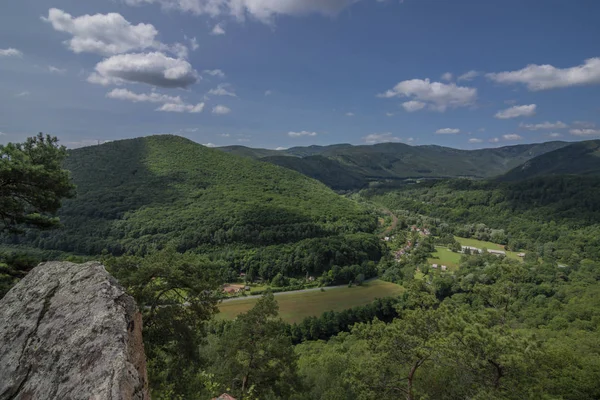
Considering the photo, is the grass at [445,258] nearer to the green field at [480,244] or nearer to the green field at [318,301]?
the green field at [480,244]

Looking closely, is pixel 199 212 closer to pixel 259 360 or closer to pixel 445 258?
pixel 445 258

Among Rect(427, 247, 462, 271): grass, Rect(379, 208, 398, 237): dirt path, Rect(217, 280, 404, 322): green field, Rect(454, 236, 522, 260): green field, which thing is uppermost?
Rect(379, 208, 398, 237): dirt path

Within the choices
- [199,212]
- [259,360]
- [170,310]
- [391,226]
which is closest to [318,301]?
[259,360]

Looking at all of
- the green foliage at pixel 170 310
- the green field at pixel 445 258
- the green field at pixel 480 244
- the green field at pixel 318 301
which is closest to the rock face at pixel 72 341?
the green foliage at pixel 170 310

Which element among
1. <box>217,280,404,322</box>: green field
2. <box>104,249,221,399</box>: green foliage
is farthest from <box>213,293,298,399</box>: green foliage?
<box>217,280,404,322</box>: green field

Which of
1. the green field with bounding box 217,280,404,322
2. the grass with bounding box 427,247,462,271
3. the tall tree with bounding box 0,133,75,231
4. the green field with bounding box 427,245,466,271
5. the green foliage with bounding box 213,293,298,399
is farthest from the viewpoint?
the green field with bounding box 427,245,466,271

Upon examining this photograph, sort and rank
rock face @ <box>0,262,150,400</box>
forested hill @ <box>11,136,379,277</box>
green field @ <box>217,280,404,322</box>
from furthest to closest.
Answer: forested hill @ <box>11,136,379,277</box>, green field @ <box>217,280,404,322</box>, rock face @ <box>0,262,150,400</box>

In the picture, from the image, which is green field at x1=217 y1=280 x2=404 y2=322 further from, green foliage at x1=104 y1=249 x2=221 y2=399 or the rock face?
the rock face
